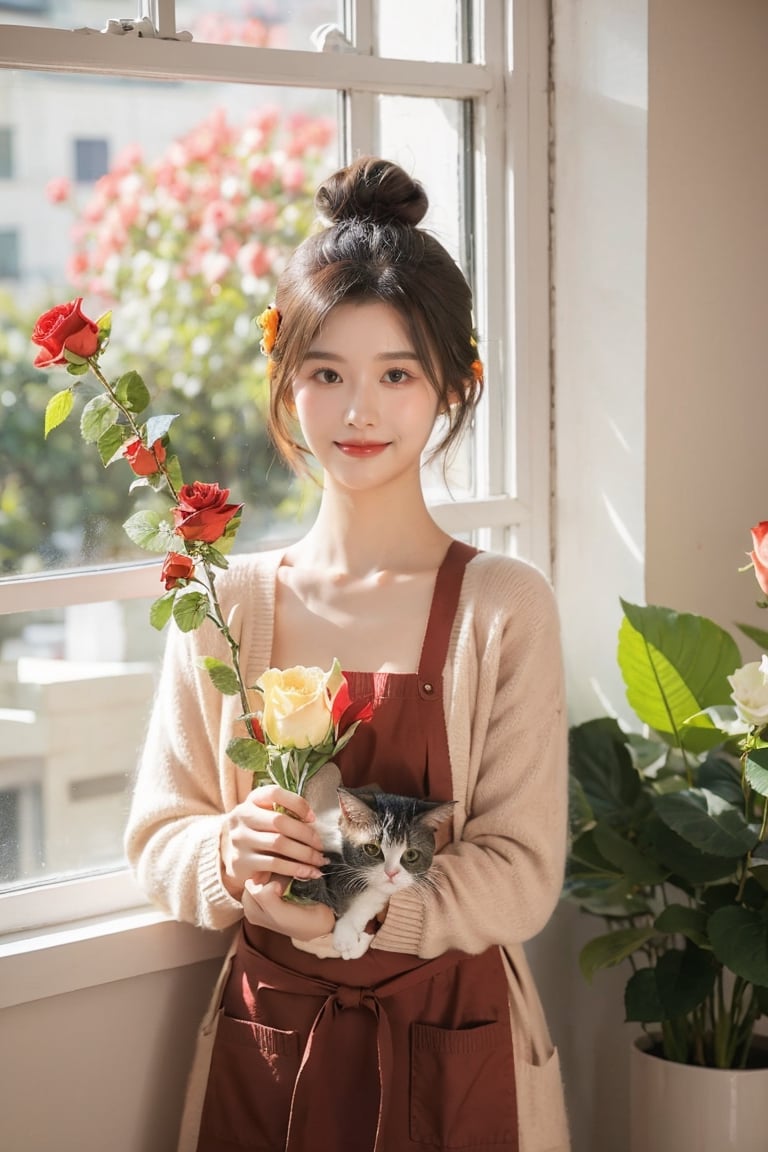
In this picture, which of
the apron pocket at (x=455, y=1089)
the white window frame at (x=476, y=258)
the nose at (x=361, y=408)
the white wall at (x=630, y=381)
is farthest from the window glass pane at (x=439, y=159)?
the apron pocket at (x=455, y=1089)

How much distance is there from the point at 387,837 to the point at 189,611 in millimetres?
297

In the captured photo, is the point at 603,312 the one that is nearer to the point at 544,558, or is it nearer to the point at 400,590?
the point at 544,558

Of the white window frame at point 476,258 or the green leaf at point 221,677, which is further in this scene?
the white window frame at point 476,258

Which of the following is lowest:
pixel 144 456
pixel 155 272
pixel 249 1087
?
pixel 249 1087

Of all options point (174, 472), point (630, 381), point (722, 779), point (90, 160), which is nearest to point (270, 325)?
point (174, 472)

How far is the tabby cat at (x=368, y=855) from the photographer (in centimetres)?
122

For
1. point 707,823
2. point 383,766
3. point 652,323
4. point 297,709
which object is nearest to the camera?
point 297,709

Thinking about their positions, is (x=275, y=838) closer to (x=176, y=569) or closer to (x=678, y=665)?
(x=176, y=569)

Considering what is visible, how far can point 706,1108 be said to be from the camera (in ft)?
5.15

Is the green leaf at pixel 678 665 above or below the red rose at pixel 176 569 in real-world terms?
below

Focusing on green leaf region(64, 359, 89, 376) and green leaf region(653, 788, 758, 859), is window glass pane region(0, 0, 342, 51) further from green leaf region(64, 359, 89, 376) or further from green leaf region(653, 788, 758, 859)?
green leaf region(653, 788, 758, 859)

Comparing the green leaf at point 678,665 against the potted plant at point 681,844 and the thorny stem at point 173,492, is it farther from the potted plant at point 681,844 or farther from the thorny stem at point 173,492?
the thorny stem at point 173,492

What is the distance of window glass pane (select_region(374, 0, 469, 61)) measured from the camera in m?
1.65

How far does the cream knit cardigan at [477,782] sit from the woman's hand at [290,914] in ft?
0.30
